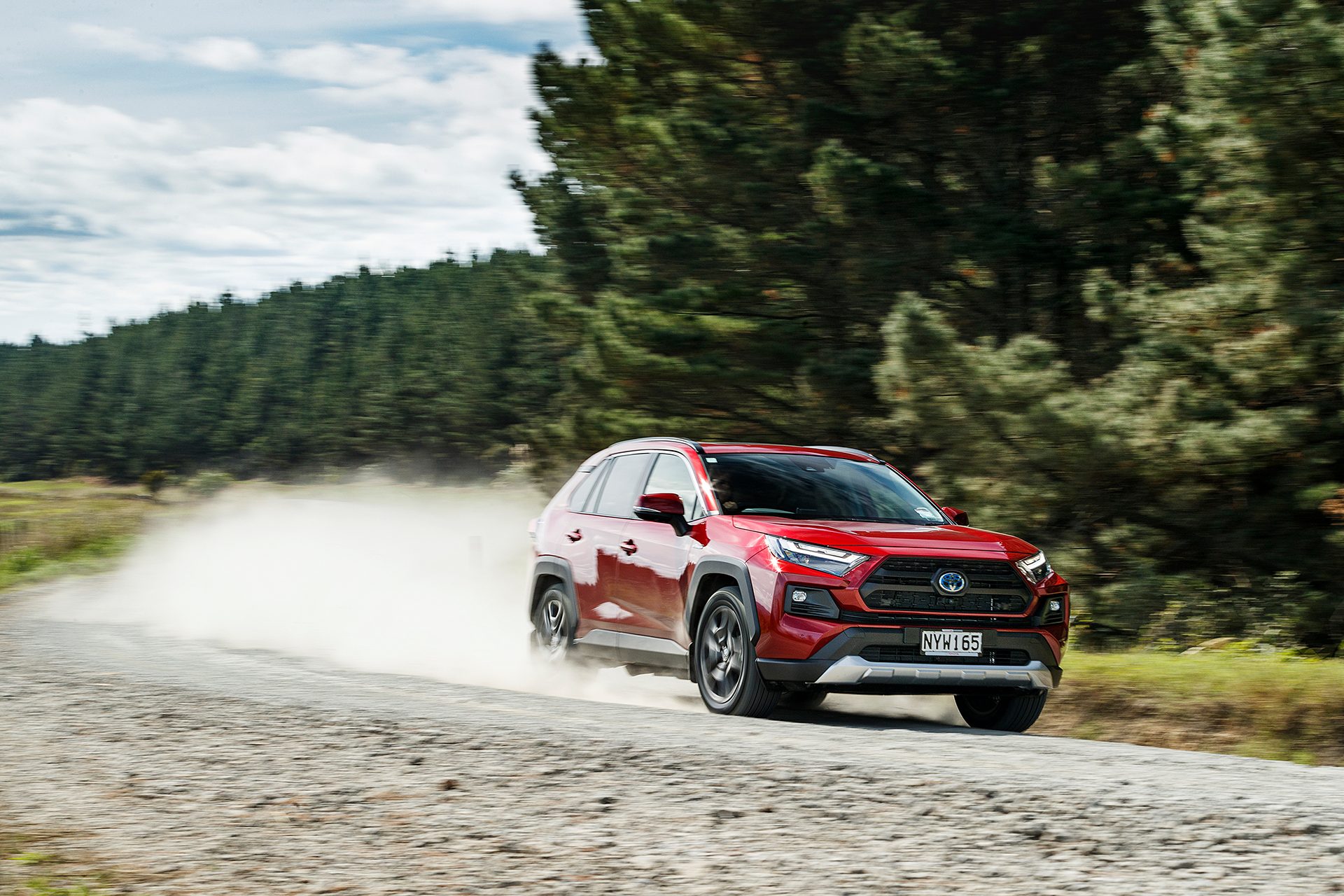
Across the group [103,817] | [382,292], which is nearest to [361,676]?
[103,817]

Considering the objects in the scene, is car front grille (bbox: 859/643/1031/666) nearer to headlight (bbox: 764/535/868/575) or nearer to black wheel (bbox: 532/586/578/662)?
headlight (bbox: 764/535/868/575)

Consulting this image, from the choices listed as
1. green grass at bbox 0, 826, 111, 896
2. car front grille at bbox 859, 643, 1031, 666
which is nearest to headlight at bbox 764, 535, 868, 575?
car front grille at bbox 859, 643, 1031, 666

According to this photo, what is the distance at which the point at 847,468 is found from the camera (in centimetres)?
1089

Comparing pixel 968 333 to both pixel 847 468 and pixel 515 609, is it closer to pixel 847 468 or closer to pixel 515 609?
pixel 515 609

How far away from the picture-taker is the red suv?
8961 millimetres

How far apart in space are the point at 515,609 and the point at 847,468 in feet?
38.2

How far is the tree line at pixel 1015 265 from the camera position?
1780 centimetres

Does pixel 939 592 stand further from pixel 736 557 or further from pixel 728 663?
pixel 728 663

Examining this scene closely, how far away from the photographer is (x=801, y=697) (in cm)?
959

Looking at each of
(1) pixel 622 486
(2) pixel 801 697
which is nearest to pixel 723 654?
(2) pixel 801 697

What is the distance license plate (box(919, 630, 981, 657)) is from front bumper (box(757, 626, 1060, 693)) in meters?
0.04

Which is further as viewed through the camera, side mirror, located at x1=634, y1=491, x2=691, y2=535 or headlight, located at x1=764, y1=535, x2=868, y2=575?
side mirror, located at x1=634, y1=491, x2=691, y2=535

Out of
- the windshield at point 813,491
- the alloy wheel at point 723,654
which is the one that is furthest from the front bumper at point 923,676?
the windshield at point 813,491

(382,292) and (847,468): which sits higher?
(382,292)
